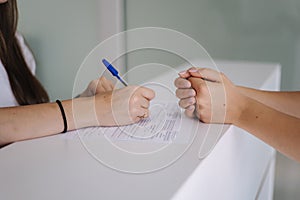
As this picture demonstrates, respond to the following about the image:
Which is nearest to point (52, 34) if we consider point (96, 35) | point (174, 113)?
point (96, 35)

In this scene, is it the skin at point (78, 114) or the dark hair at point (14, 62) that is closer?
the skin at point (78, 114)

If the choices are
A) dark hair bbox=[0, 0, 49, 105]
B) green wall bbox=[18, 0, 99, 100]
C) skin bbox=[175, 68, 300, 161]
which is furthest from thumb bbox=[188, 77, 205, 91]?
green wall bbox=[18, 0, 99, 100]

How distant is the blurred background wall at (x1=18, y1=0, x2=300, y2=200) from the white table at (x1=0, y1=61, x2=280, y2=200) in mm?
878

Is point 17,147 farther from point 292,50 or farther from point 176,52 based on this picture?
point 292,50

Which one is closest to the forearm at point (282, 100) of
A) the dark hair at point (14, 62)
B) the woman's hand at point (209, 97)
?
the woman's hand at point (209, 97)

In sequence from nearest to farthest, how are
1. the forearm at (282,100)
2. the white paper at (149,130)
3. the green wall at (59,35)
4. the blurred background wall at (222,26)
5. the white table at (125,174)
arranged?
the white table at (125,174), the white paper at (149,130), the forearm at (282,100), the blurred background wall at (222,26), the green wall at (59,35)

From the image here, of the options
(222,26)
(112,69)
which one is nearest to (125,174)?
(112,69)

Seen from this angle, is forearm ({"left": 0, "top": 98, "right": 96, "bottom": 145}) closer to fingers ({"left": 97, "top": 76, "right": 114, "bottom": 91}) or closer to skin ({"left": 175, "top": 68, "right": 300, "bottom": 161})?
fingers ({"left": 97, "top": 76, "right": 114, "bottom": 91})

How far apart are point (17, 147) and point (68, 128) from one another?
0.31 ft

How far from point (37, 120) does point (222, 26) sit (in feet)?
3.61

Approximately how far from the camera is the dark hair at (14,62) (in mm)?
1141

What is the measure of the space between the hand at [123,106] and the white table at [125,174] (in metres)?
0.08

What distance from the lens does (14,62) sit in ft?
3.85

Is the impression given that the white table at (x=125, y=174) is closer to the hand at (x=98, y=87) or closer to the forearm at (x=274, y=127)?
the forearm at (x=274, y=127)
